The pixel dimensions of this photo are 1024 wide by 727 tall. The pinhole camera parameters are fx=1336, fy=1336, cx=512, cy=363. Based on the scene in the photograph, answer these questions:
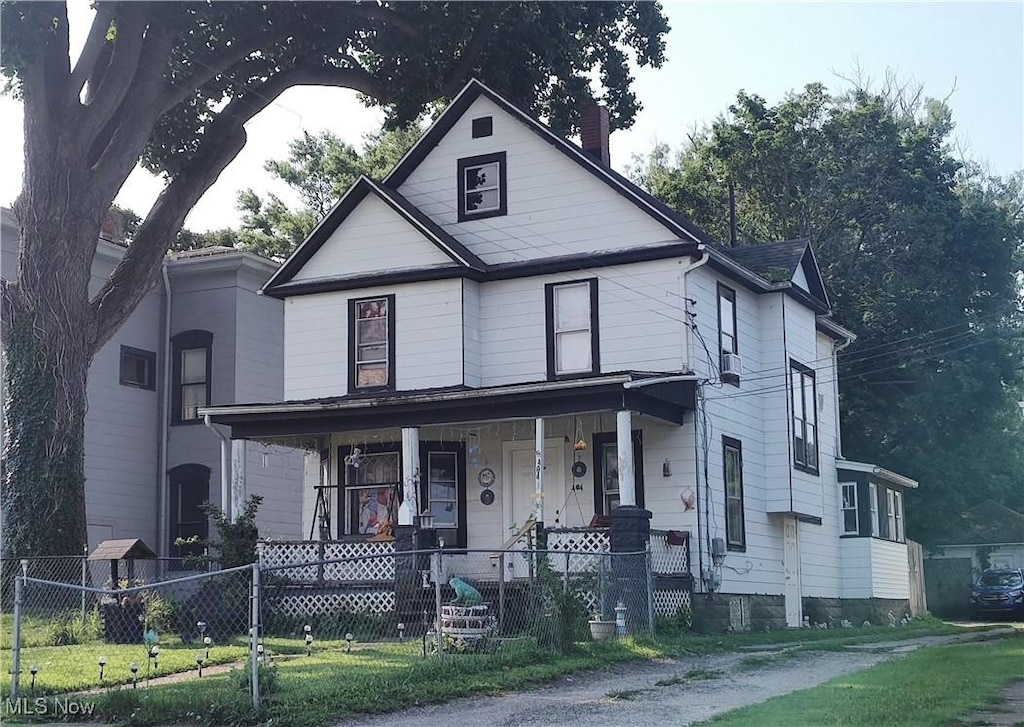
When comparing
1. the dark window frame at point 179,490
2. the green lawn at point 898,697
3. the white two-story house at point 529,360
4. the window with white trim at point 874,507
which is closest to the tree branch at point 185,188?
the white two-story house at point 529,360

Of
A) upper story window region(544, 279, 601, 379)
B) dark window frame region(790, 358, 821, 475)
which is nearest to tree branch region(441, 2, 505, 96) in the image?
upper story window region(544, 279, 601, 379)

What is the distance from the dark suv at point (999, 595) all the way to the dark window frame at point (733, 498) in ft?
61.4

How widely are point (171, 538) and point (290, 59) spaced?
38.6ft

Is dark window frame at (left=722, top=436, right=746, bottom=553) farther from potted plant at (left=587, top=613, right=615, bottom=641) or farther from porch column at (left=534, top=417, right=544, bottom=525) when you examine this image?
potted plant at (left=587, top=613, right=615, bottom=641)

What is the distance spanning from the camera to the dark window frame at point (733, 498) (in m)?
24.9

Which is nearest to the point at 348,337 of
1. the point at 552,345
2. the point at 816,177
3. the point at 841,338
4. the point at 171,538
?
the point at 552,345

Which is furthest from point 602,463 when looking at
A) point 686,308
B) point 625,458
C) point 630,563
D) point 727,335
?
point 630,563

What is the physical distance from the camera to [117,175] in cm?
2645

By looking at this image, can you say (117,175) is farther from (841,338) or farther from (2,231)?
(841,338)

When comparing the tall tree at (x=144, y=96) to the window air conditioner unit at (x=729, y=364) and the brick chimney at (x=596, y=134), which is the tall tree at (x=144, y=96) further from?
the window air conditioner unit at (x=729, y=364)

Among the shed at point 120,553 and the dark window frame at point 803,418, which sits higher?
the dark window frame at point 803,418

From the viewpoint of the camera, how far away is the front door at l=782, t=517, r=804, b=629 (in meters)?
28.0

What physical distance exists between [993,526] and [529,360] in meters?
30.6

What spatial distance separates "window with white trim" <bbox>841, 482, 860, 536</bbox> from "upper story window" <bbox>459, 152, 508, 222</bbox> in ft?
38.7
